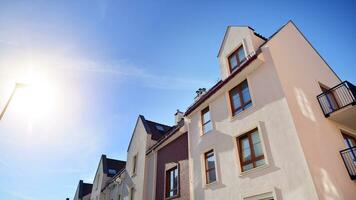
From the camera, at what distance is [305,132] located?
8.37 meters

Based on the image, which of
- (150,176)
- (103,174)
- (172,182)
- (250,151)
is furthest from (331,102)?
(103,174)

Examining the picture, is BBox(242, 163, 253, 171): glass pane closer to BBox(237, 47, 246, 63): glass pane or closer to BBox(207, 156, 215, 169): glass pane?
BBox(207, 156, 215, 169): glass pane

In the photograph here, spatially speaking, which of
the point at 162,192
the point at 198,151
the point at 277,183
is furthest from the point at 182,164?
the point at 277,183

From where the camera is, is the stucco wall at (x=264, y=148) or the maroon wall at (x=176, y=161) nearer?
the stucco wall at (x=264, y=148)

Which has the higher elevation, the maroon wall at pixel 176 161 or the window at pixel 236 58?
the window at pixel 236 58

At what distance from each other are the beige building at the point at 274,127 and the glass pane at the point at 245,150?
0.04 metres

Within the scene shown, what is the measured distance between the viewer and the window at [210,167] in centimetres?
1154

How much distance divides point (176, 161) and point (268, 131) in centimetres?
758

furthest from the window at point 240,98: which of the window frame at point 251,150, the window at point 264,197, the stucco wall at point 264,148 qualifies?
the window at point 264,197

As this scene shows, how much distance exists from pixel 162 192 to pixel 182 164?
3083 mm

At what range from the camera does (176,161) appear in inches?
588

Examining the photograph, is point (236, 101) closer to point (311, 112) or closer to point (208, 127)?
point (208, 127)

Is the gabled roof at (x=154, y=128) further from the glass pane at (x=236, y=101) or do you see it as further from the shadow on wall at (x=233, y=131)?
the glass pane at (x=236, y=101)

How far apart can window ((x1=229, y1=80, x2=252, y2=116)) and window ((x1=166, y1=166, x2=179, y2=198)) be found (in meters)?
6.26
